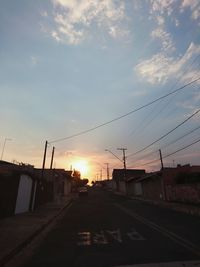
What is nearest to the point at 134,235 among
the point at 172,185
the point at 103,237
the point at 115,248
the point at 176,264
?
the point at 103,237

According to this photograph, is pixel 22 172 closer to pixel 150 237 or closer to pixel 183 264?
pixel 150 237

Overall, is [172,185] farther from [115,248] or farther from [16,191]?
[115,248]

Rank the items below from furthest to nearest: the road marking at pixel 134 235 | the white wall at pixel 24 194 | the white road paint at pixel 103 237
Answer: the white wall at pixel 24 194 < the road marking at pixel 134 235 < the white road paint at pixel 103 237

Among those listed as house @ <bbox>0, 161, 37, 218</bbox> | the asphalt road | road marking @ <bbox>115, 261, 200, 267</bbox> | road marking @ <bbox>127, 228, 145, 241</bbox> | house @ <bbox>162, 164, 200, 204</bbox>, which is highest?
house @ <bbox>162, 164, 200, 204</bbox>

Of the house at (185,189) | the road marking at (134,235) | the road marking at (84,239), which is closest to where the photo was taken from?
the road marking at (84,239)

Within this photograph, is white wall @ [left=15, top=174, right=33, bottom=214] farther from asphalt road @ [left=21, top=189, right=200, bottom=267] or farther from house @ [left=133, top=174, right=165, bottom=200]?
house @ [left=133, top=174, right=165, bottom=200]

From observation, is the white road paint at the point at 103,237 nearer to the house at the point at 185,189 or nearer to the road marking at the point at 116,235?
the road marking at the point at 116,235

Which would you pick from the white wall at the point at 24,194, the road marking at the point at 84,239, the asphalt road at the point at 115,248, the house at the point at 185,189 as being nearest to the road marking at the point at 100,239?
the asphalt road at the point at 115,248

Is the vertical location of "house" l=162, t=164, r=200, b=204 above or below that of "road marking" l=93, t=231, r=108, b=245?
above

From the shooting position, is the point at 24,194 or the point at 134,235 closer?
the point at 134,235

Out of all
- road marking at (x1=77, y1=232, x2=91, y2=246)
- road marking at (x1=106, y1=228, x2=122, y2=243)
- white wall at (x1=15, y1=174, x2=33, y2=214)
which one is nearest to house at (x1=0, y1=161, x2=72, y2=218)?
white wall at (x1=15, y1=174, x2=33, y2=214)

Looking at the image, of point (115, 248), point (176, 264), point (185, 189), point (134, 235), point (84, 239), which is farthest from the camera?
point (185, 189)

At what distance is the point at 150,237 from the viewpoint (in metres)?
12.2

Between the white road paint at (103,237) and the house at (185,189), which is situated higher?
the house at (185,189)
